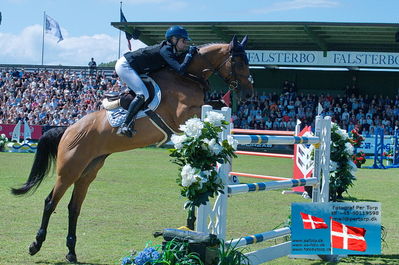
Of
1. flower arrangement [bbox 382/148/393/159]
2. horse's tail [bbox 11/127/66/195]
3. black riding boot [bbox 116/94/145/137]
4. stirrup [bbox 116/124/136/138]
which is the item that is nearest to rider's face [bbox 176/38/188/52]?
black riding boot [bbox 116/94/145/137]

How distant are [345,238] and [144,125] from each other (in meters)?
2.34

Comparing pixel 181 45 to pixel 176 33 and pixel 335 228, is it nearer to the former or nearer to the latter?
pixel 176 33

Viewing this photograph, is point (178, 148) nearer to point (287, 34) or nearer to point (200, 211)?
point (200, 211)

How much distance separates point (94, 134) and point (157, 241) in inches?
53.1

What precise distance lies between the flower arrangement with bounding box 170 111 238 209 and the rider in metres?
1.70

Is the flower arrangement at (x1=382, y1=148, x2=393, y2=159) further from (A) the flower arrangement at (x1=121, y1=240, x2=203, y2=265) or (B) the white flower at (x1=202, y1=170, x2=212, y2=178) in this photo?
(A) the flower arrangement at (x1=121, y1=240, x2=203, y2=265)

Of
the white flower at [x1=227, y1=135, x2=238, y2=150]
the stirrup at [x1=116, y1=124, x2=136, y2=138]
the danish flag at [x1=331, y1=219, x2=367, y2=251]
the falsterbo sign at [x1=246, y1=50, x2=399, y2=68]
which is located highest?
the falsterbo sign at [x1=246, y1=50, x2=399, y2=68]

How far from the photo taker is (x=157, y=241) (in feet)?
21.3

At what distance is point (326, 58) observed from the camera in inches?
1088

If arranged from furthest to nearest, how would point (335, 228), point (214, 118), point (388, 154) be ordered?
point (388, 154)
point (335, 228)
point (214, 118)

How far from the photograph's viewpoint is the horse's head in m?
6.34

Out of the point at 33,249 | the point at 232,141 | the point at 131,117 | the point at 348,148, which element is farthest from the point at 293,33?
the point at 232,141

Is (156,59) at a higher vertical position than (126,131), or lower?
higher

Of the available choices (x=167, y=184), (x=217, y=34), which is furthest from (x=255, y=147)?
(x=167, y=184)
